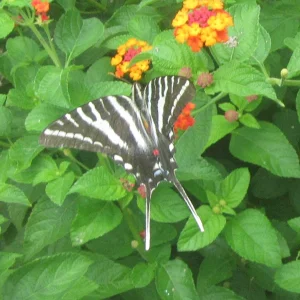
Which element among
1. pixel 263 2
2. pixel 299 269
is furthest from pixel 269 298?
pixel 263 2

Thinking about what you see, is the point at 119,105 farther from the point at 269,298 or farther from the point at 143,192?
the point at 269,298

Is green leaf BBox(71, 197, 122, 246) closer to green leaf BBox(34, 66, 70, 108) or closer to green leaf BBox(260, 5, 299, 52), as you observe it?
green leaf BBox(34, 66, 70, 108)

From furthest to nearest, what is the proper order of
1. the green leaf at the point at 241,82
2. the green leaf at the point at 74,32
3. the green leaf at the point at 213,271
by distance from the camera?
the green leaf at the point at 74,32
the green leaf at the point at 213,271
the green leaf at the point at 241,82

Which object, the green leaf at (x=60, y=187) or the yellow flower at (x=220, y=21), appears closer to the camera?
the yellow flower at (x=220, y=21)

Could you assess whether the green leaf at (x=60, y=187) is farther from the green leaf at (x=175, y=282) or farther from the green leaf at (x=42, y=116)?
the green leaf at (x=175, y=282)

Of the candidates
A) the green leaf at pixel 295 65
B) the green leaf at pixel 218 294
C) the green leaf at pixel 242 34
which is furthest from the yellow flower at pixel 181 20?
the green leaf at pixel 218 294

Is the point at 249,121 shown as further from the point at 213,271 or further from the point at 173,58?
the point at 213,271
